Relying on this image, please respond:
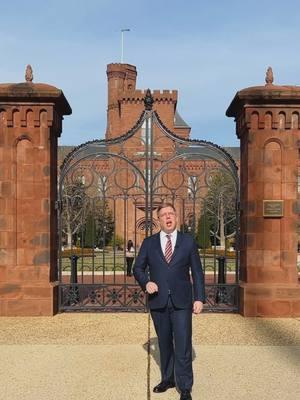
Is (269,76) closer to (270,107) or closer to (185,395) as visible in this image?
(270,107)

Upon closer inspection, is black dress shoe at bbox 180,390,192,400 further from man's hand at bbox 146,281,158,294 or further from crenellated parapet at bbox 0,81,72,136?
crenellated parapet at bbox 0,81,72,136

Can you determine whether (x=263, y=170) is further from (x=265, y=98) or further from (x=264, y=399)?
(x=264, y=399)

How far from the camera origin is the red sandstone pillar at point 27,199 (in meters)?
8.95

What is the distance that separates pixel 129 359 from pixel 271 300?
3815 millimetres

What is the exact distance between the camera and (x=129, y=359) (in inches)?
234

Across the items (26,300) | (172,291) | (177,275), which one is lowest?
(26,300)

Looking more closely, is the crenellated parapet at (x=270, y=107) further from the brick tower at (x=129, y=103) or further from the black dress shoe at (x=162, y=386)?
the brick tower at (x=129, y=103)

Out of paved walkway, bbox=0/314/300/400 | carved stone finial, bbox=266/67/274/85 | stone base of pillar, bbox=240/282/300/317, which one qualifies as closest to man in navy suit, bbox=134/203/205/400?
paved walkway, bbox=0/314/300/400

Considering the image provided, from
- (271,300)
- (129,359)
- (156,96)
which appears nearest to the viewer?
(129,359)

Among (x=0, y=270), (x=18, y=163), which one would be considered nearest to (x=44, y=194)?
(x=18, y=163)

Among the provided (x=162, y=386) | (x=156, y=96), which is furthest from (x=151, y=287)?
(x=156, y=96)

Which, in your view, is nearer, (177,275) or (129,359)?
(177,275)

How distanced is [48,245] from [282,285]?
14.1 ft

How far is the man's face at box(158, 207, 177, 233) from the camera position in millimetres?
4738
